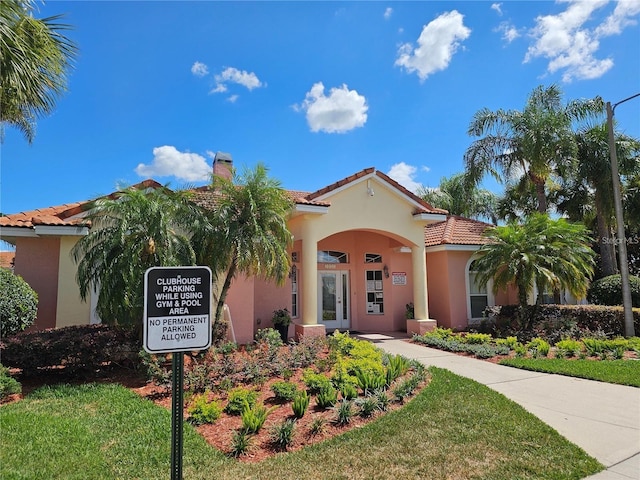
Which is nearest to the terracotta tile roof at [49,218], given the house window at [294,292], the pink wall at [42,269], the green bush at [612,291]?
the pink wall at [42,269]

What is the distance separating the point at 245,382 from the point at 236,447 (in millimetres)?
2825

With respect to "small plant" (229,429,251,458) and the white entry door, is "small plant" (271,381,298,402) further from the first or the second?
the white entry door

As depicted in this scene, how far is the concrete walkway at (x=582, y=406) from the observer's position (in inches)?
184

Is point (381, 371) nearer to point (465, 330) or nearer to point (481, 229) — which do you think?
point (465, 330)

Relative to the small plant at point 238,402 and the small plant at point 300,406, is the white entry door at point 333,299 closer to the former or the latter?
the small plant at point 238,402

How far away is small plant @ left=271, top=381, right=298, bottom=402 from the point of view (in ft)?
20.9

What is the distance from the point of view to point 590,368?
8.82 m

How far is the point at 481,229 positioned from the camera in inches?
689

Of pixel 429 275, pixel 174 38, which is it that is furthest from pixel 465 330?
pixel 174 38

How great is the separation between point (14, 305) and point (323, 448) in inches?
322

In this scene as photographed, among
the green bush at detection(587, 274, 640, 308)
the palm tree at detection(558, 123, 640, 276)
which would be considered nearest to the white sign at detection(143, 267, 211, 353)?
the green bush at detection(587, 274, 640, 308)

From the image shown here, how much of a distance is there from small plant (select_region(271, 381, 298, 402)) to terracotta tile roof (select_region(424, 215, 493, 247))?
10.8m

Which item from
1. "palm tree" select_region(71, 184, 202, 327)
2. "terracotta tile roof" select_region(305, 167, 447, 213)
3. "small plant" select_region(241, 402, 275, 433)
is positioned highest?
"terracotta tile roof" select_region(305, 167, 447, 213)

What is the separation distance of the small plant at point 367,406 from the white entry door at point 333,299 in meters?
9.79
